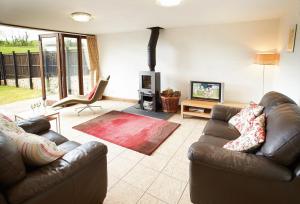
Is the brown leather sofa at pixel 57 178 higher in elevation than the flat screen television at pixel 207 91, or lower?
lower

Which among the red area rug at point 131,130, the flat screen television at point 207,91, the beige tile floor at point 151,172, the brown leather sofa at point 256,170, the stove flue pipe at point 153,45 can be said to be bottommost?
the beige tile floor at point 151,172

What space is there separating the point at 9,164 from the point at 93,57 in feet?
16.4

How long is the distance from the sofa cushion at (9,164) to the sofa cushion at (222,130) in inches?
69.9

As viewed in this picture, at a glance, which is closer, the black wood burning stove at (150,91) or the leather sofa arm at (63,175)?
the leather sofa arm at (63,175)

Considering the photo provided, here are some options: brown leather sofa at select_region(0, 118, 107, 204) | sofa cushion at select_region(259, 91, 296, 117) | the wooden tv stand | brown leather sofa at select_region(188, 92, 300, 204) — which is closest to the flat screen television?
the wooden tv stand

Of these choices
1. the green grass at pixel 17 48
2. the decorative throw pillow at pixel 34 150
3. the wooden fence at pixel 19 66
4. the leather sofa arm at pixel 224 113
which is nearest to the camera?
the decorative throw pillow at pixel 34 150

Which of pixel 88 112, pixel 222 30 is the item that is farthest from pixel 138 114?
pixel 222 30

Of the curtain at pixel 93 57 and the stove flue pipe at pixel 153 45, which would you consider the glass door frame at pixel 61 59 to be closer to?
the curtain at pixel 93 57

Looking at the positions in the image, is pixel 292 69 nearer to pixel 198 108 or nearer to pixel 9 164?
pixel 198 108

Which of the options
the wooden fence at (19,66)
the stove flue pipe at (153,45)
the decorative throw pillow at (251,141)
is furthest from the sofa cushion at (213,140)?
the wooden fence at (19,66)

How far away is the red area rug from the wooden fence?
13.0 feet

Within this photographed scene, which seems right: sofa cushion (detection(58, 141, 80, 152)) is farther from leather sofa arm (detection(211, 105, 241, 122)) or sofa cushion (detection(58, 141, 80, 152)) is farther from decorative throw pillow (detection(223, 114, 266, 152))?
leather sofa arm (detection(211, 105, 241, 122))

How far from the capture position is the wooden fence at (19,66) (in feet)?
21.1

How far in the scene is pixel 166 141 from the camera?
3.03 meters
